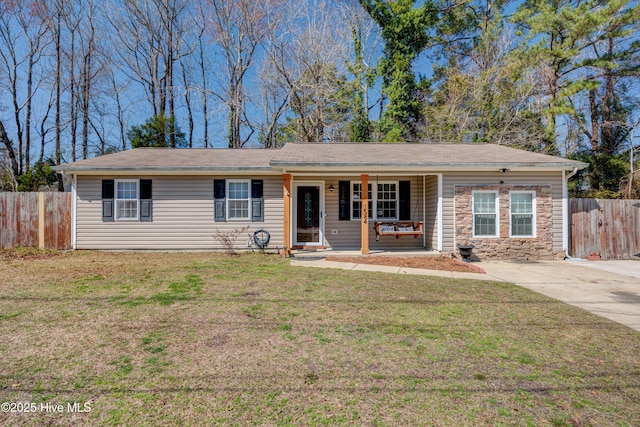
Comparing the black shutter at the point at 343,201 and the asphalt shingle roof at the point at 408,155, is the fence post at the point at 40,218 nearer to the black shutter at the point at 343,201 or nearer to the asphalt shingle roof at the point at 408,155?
the asphalt shingle roof at the point at 408,155

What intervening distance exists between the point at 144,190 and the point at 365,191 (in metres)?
6.62

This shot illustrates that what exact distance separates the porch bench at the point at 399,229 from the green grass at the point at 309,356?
4.56 m

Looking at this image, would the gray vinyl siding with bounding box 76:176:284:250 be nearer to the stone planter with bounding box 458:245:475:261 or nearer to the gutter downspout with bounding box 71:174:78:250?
the gutter downspout with bounding box 71:174:78:250

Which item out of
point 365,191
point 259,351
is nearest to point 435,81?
point 365,191

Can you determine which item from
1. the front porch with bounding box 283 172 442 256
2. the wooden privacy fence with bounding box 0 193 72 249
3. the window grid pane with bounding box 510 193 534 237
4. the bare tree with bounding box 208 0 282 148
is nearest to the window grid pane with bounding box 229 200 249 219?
the front porch with bounding box 283 172 442 256

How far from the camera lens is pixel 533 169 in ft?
30.5

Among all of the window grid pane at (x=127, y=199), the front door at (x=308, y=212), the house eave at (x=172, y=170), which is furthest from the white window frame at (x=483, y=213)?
the window grid pane at (x=127, y=199)

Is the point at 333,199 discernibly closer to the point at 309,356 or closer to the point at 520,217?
the point at 520,217

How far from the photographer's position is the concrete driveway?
4.86 m

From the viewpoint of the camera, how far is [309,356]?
10.3ft

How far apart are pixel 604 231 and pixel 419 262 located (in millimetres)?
6023

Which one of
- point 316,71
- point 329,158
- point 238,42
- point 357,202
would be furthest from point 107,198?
point 238,42

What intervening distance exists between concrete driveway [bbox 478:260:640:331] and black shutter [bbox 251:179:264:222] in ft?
20.9

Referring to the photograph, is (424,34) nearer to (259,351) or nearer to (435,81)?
(435,81)
